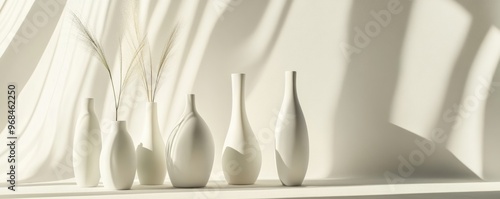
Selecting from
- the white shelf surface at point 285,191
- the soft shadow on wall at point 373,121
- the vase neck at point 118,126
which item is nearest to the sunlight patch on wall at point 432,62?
the soft shadow on wall at point 373,121

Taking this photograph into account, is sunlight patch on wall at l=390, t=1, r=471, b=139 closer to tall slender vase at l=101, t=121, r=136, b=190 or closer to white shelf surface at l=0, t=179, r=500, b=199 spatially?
white shelf surface at l=0, t=179, r=500, b=199

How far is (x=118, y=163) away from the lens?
258 cm

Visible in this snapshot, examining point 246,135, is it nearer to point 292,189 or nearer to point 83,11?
point 292,189

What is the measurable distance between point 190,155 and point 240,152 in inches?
9.3

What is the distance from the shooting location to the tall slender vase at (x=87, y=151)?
2699mm

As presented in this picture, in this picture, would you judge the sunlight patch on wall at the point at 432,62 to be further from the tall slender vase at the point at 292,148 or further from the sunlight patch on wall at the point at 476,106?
the tall slender vase at the point at 292,148

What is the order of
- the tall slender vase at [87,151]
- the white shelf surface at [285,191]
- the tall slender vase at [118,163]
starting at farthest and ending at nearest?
the tall slender vase at [87,151]
the tall slender vase at [118,163]
the white shelf surface at [285,191]

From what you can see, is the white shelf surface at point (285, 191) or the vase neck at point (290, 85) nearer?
the white shelf surface at point (285, 191)

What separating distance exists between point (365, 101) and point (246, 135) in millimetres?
Answer: 753

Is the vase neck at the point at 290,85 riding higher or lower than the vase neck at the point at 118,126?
higher

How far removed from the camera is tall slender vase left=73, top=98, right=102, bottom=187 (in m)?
2.70

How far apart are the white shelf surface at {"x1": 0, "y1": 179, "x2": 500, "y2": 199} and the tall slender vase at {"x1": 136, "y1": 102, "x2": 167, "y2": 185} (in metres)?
0.05

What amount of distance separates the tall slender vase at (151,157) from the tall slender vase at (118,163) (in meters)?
0.13

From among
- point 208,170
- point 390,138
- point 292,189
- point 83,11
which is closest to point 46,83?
point 83,11
